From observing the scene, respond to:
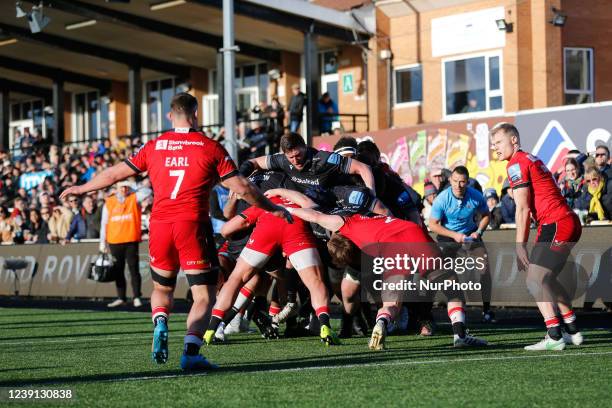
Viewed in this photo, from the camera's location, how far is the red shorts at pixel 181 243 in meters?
9.14

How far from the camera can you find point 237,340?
40.9 feet

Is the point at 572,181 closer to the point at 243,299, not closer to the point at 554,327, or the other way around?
the point at 243,299

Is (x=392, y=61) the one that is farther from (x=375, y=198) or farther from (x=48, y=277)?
(x=375, y=198)

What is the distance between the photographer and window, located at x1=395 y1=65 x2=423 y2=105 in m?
31.1

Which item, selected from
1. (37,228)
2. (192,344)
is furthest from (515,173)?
(37,228)

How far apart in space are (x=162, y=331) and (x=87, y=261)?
1479cm

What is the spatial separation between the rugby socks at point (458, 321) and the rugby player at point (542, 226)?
0.72m

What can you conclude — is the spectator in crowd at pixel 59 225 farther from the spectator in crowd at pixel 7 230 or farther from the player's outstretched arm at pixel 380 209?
the player's outstretched arm at pixel 380 209

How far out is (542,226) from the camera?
10969 mm

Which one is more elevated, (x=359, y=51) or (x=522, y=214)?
(x=359, y=51)

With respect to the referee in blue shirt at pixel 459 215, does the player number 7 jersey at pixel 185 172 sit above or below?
above

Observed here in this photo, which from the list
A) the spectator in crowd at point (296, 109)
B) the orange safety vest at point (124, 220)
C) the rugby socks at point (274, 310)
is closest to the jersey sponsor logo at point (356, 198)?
the rugby socks at point (274, 310)

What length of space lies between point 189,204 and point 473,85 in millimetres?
21282

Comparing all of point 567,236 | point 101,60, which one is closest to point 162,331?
point 567,236
